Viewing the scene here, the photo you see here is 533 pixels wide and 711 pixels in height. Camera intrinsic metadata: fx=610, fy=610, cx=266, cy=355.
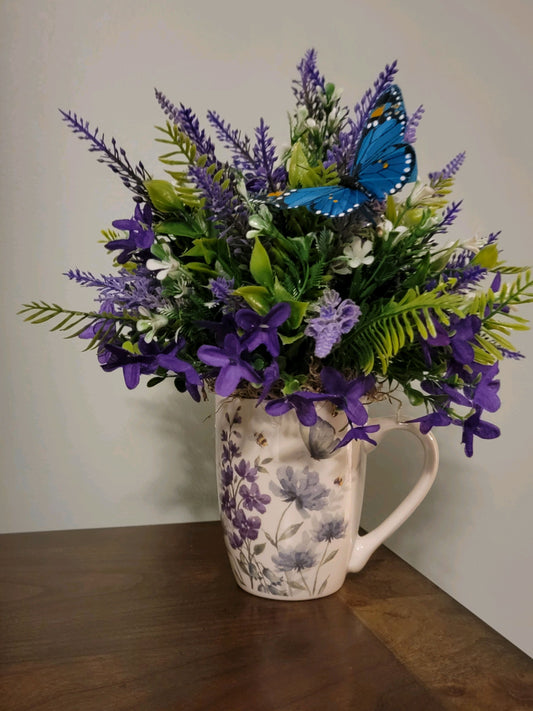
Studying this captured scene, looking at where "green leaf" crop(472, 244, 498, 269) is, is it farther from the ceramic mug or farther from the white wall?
the white wall

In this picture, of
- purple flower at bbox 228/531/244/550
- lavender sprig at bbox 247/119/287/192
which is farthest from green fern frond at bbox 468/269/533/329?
purple flower at bbox 228/531/244/550

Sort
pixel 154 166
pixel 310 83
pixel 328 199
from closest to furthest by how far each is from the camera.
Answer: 1. pixel 328 199
2. pixel 310 83
3. pixel 154 166

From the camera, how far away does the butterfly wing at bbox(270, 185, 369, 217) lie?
487 mm

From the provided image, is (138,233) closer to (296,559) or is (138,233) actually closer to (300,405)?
(300,405)

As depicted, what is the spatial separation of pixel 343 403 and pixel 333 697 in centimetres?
24

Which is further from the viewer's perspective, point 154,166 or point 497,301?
point 154,166

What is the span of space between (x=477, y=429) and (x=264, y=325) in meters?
0.24

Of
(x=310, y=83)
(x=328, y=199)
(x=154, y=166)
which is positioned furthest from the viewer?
(x=154, y=166)

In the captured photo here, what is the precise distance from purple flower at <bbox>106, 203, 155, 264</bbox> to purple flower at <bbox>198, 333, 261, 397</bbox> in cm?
12

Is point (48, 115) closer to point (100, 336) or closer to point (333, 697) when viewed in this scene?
point (100, 336)

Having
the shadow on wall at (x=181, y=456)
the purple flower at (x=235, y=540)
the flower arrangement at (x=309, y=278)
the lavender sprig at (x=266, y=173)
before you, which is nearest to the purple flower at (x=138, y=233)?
the flower arrangement at (x=309, y=278)

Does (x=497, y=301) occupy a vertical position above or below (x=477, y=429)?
above

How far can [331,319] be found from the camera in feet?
1.67

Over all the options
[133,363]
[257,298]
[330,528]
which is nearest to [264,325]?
[257,298]
